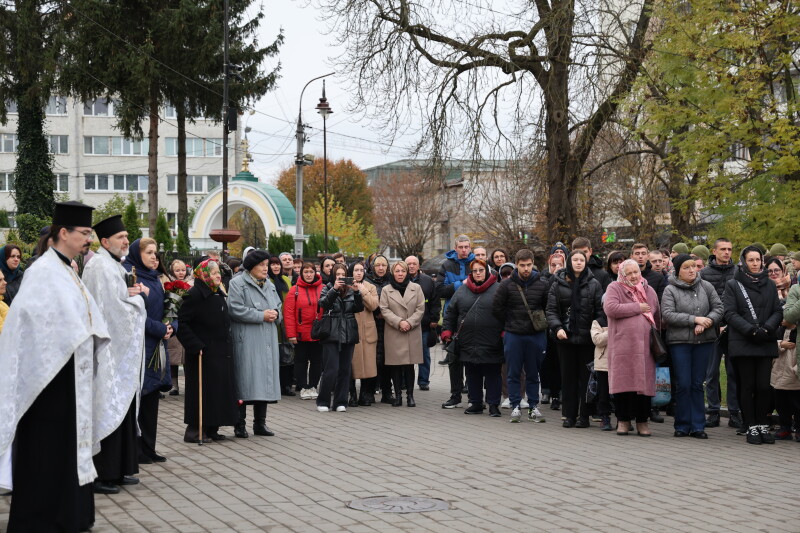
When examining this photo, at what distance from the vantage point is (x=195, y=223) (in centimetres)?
5097

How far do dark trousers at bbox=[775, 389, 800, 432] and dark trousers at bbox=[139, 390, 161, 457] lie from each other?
6.83 metres

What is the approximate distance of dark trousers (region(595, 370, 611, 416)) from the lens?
1252 centimetres

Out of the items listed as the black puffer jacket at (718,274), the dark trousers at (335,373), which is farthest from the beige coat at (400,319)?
the black puffer jacket at (718,274)

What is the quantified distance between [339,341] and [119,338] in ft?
18.4

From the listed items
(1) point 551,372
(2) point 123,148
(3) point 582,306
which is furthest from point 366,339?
(2) point 123,148

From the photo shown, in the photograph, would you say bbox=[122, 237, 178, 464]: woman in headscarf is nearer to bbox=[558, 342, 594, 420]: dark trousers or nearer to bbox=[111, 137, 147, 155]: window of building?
bbox=[558, 342, 594, 420]: dark trousers

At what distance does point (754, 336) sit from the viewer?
11.6 metres

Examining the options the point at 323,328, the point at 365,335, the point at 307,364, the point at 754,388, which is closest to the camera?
the point at 754,388

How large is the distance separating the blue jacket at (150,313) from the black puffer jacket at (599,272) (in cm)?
555

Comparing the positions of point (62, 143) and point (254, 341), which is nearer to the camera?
point (254, 341)

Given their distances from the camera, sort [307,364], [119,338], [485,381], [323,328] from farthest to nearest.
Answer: [307,364] < [485,381] < [323,328] < [119,338]

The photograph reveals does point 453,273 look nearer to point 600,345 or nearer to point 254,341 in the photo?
point 600,345

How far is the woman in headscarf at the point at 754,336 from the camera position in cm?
1154

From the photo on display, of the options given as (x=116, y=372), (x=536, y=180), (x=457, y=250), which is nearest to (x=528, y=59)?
(x=536, y=180)
